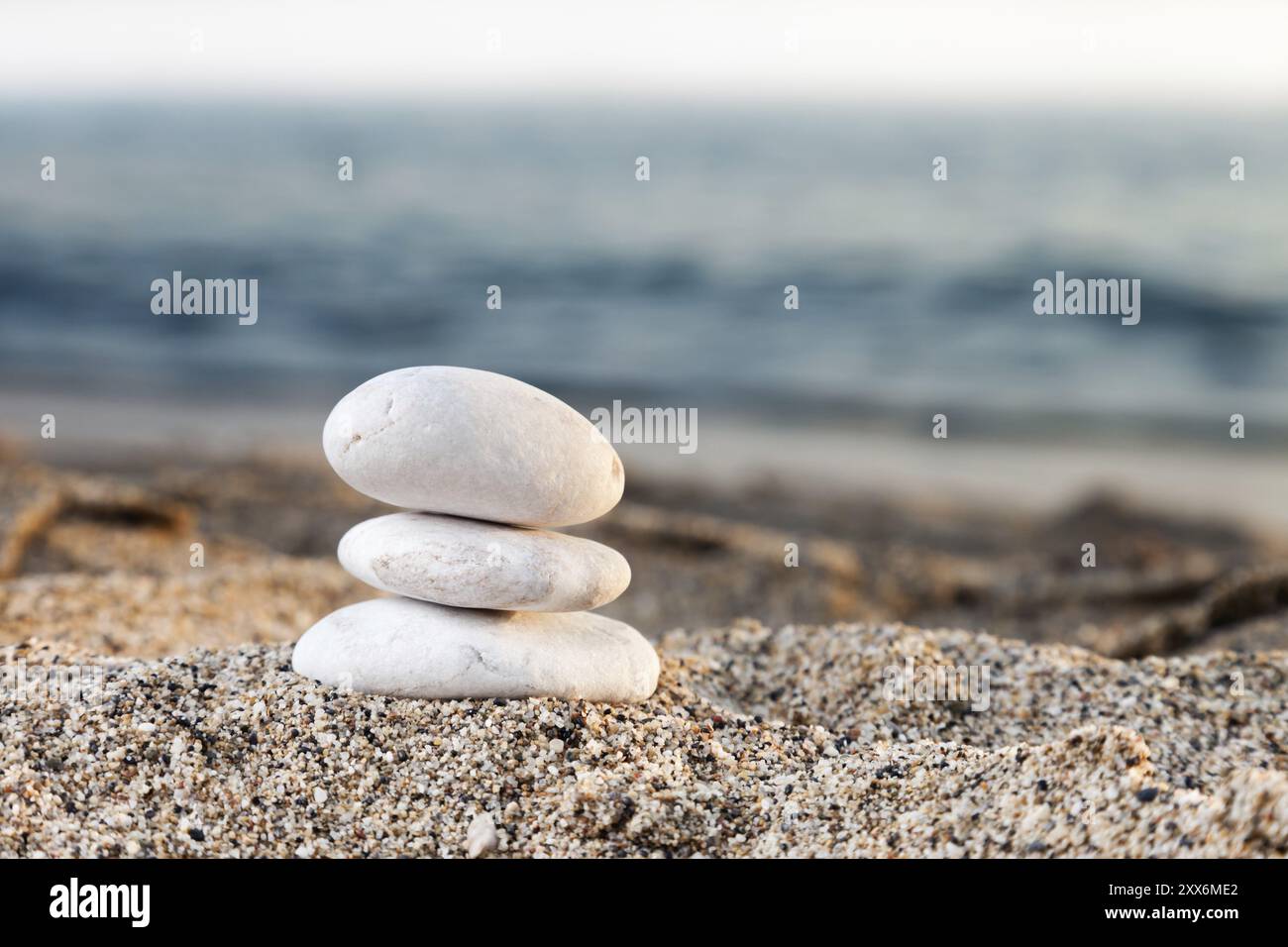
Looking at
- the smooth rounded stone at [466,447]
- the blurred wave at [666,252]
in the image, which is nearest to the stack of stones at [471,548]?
the smooth rounded stone at [466,447]

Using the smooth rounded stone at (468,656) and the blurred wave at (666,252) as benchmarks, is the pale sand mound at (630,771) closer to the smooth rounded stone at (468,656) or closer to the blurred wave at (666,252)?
the smooth rounded stone at (468,656)

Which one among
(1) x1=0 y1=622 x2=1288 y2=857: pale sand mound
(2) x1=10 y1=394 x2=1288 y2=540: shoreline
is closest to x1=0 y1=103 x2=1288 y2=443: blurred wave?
(2) x1=10 y1=394 x2=1288 y2=540: shoreline

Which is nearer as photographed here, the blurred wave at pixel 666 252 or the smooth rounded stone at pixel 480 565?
the smooth rounded stone at pixel 480 565

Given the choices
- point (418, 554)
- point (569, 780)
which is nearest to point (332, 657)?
point (418, 554)

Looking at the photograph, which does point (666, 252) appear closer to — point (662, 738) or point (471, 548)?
point (471, 548)

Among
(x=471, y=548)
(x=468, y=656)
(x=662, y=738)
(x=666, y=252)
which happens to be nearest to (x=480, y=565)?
(x=471, y=548)

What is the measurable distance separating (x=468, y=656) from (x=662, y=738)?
22.3 inches

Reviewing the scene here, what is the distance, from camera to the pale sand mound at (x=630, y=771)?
2.53 metres

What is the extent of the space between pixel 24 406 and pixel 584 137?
11.9 m

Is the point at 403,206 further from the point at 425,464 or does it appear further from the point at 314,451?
the point at 425,464

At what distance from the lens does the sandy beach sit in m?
2.61

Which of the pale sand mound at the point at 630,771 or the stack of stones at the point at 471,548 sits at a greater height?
the stack of stones at the point at 471,548

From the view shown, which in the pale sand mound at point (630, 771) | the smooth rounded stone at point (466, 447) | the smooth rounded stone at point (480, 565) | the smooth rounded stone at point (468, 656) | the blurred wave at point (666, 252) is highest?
the blurred wave at point (666, 252)

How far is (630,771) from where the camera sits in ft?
9.56
